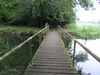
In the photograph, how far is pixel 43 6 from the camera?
57.6ft

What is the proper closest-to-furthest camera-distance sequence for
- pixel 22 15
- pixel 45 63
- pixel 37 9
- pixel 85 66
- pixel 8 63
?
pixel 45 63, pixel 8 63, pixel 85 66, pixel 37 9, pixel 22 15

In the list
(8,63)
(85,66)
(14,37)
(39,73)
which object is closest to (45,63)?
(39,73)

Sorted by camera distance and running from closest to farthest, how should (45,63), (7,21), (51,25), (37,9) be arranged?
(45,63) < (37,9) < (51,25) < (7,21)

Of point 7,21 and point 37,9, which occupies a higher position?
point 37,9

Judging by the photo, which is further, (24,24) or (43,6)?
(24,24)

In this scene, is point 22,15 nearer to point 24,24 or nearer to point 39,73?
point 24,24

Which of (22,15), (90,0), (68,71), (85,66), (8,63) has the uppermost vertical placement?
(90,0)

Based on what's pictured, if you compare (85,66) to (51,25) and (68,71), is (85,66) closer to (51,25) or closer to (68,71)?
(68,71)

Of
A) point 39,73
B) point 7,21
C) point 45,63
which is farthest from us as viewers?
point 7,21

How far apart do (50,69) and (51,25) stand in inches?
685

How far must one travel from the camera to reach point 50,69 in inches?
Answer: 149

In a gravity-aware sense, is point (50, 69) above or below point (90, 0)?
below

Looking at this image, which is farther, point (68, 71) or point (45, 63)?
point (45, 63)

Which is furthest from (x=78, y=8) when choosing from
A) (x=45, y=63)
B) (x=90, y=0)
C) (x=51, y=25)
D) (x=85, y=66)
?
(x=45, y=63)
